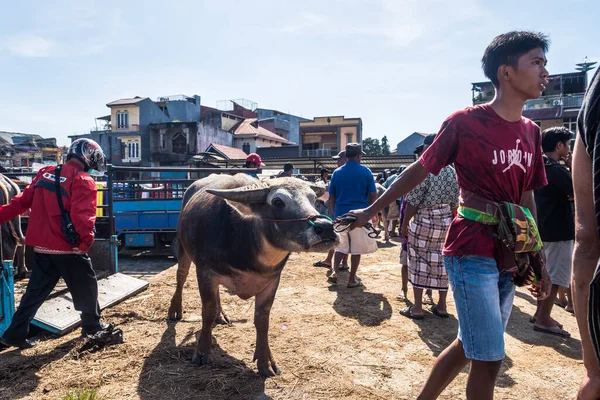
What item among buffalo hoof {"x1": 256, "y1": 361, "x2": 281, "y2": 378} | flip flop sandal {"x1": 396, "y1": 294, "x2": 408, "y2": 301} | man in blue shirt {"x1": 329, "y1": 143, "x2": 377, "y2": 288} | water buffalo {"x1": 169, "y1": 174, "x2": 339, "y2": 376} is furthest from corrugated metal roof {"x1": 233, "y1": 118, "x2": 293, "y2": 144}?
buffalo hoof {"x1": 256, "y1": 361, "x2": 281, "y2": 378}

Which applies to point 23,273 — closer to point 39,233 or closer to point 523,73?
point 39,233

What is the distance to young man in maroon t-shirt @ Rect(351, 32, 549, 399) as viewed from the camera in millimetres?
2162

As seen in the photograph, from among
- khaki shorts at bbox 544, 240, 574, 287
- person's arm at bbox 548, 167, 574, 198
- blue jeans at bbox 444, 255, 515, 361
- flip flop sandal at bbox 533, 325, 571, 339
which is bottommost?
flip flop sandal at bbox 533, 325, 571, 339

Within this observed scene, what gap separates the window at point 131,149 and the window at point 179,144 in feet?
13.5

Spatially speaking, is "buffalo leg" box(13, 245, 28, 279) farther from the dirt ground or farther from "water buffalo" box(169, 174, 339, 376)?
"water buffalo" box(169, 174, 339, 376)

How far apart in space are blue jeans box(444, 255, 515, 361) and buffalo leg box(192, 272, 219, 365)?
2.34m

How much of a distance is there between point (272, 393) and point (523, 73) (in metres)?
2.87

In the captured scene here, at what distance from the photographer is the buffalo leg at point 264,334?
362 centimetres

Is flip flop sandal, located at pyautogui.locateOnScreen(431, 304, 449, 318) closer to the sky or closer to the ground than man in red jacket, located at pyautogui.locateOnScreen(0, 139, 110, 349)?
closer to the ground

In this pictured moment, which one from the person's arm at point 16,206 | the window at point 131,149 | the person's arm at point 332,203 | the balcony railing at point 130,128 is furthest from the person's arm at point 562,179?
the balcony railing at point 130,128

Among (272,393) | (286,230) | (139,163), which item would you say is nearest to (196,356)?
(272,393)

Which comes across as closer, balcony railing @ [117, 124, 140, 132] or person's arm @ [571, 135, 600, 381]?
person's arm @ [571, 135, 600, 381]

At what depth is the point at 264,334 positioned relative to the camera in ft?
12.2

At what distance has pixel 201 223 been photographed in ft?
13.6
